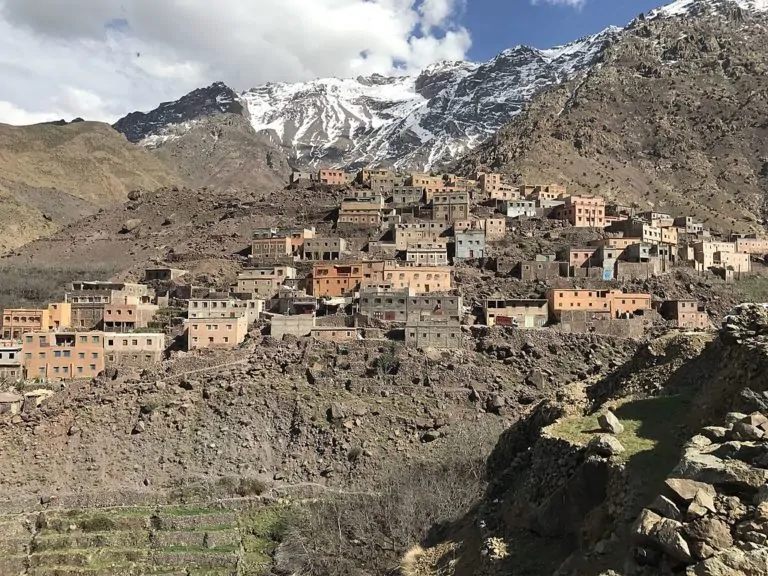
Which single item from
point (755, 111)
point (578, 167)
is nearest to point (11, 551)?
point (578, 167)

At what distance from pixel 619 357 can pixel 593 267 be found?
16.2 m

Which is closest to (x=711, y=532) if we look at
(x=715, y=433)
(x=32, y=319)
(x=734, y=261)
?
(x=715, y=433)

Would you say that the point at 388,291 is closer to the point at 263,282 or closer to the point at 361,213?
the point at 263,282

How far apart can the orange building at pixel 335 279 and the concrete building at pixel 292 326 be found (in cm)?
989

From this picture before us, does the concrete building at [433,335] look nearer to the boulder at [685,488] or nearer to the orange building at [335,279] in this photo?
the orange building at [335,279]

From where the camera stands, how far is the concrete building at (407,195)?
84.6 meters

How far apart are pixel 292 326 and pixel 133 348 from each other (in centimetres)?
1071

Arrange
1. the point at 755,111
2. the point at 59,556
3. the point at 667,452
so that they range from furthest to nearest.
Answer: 1. the point at 755,111
2. the point at 59,556
3. the point at 667,452

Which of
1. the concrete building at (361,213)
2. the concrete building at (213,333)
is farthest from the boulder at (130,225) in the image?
the concrete building at (213,333)

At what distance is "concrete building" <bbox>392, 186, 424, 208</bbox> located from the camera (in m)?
84.6

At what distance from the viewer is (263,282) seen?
5878cm

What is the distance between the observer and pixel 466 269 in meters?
63.3

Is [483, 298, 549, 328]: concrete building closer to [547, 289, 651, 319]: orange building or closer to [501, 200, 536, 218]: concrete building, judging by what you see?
[547, 289, 651, 319]: orange building

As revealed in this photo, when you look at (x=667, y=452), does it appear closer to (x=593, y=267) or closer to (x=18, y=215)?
(x=593, y=267)
